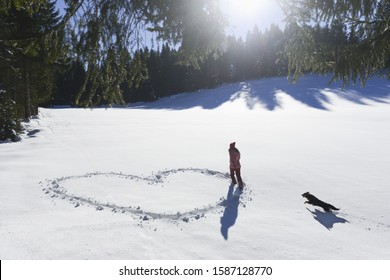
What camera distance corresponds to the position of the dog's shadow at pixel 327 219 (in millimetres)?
8562

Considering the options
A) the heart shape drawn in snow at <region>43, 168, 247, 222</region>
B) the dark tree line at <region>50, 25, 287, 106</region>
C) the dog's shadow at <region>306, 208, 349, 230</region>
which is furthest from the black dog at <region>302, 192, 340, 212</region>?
the dark tree line at <region>50, 25, 287, 106</region>

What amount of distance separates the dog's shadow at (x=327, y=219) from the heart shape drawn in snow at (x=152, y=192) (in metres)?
2.71

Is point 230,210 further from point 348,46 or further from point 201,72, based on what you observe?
point 201,72

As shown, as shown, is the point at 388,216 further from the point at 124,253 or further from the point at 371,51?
the point at 124,253

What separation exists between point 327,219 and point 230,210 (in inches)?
106

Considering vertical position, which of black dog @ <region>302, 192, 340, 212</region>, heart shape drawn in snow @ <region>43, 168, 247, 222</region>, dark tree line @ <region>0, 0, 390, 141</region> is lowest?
black dog @ <region>302, 192, 340, 212</region>

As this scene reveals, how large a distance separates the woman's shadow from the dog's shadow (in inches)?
87.9

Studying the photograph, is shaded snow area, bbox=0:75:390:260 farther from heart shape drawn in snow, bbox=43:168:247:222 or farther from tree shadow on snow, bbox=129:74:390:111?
tree shadow on snow, bbox=129:74:390:111

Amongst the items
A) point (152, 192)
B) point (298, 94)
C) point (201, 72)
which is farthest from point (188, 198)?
point (201, 72)

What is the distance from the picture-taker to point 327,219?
8.91 meters

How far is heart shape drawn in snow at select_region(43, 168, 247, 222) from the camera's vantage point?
884cm

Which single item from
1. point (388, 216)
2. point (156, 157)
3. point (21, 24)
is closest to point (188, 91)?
point (21, 24)

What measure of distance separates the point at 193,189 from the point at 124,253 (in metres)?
4.83

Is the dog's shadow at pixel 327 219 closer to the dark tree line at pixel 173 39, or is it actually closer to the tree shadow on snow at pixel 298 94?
the dark tree line at pixel 173 39
